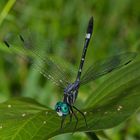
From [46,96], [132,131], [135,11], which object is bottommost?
[132,131]

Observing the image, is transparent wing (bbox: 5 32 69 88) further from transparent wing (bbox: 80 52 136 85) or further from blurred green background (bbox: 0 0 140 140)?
blurred green background (bbox: 0 0 140 140)

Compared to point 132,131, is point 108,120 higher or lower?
higher

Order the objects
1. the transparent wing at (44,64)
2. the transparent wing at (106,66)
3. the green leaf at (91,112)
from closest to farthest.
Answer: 1. the green leaf at (91,112)
2. the transparent wing at (106,66)
3. the transparent wing at (44,64)

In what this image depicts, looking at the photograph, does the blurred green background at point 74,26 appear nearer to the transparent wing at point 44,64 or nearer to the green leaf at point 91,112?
the transparent wing at point 44,64

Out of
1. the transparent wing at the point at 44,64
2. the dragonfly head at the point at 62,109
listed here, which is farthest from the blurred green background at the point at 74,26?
the dragonfly head at the point at 62,109

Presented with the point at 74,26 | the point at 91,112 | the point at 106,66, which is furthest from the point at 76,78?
the point at 74,26

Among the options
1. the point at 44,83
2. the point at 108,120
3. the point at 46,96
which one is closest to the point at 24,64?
the point at 44,83

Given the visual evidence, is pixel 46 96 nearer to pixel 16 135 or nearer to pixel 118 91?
pixel 118 91
